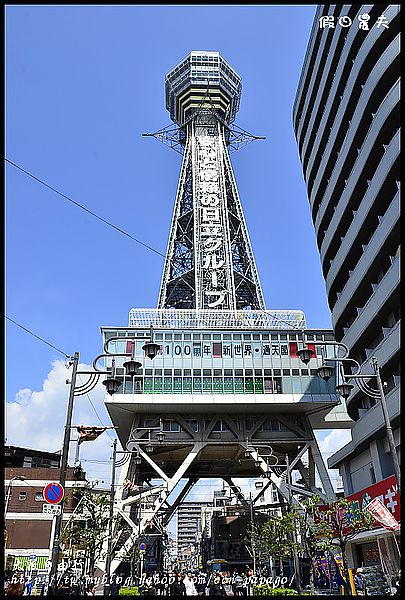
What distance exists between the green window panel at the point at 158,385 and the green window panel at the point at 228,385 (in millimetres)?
7258

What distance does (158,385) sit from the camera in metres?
58.6

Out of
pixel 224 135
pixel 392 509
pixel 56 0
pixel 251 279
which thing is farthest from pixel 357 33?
pixel 224 135

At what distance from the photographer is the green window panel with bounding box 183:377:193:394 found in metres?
58.6

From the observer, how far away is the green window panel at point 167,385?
58500mm

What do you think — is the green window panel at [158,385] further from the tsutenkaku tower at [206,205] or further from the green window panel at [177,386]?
the tsutenkaku tower at [206,205]

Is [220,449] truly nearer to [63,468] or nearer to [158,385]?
[158,385]

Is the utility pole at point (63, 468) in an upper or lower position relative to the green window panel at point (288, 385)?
lower

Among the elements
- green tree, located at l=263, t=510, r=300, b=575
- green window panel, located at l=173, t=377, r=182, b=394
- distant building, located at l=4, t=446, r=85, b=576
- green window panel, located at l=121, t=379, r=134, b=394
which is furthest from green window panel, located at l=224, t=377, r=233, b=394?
distant building, located at l=4, t=446, r=85, b=576

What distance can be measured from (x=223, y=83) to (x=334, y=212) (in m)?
87.9

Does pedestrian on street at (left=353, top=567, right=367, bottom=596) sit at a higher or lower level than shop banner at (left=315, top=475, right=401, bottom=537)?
lower

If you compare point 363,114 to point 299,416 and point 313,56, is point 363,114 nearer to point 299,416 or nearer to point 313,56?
point 313,56

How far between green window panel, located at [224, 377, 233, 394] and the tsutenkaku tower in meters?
28.6

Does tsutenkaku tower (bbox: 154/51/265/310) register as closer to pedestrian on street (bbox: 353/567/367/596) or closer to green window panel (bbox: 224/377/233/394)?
green window panel (bbox: 224/377/233/394)

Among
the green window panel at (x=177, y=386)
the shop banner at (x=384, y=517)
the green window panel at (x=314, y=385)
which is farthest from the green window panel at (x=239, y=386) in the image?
the shop banner at (x=384, y=517)
